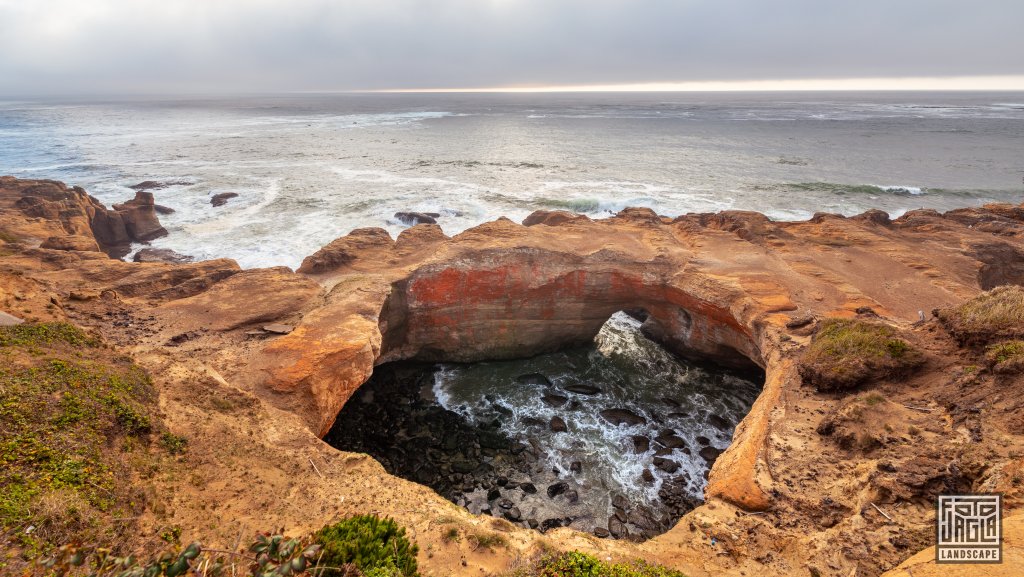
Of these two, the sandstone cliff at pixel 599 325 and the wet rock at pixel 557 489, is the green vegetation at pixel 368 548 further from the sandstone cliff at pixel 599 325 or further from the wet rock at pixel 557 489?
the wet rock at pixel 557 489

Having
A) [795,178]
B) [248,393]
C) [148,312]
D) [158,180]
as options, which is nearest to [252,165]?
[158,180]

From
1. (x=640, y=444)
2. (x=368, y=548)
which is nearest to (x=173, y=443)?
(x=368, y=548)

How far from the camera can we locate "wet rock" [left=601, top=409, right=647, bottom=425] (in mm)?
15547

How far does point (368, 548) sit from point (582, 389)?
11991 millimetres

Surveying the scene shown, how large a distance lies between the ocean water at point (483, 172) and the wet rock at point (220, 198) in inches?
23.4

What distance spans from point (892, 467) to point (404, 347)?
585 inches

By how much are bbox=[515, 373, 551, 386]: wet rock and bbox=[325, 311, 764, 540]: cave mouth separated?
55 millimetres

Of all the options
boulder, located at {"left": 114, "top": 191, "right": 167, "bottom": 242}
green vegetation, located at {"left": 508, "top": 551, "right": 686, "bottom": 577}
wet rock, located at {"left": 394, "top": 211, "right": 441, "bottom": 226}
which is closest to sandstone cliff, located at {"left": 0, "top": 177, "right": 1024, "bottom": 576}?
green vegetation, located at {"left": 508, "top": 551, "right": 686, "bottom": 577}

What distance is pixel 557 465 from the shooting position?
1389 centimetres

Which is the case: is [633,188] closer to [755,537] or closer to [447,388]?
[447,388]

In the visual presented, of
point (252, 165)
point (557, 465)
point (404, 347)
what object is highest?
point (252, 165)

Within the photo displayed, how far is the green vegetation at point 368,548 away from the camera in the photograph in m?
5.75

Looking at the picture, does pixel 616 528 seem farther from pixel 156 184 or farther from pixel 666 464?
pixel 156 184

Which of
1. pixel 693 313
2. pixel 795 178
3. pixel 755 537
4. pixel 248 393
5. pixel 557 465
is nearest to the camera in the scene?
pixel 755 537
